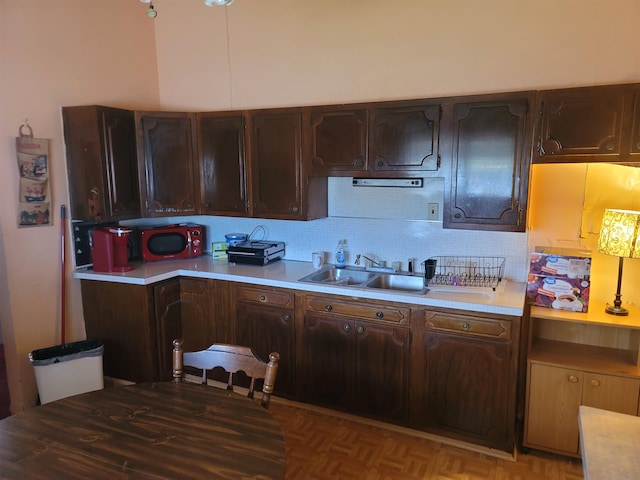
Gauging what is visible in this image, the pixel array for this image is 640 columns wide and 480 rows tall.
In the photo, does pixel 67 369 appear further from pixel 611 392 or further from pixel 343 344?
pixel 611 392

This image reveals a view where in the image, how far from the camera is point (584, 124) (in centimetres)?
233

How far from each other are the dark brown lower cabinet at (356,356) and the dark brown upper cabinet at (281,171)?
26.0 inches

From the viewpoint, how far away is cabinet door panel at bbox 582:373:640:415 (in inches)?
91.4

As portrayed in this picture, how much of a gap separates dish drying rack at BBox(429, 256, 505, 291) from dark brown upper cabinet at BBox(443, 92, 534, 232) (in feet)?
1.11

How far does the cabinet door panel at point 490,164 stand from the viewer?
2465 mm

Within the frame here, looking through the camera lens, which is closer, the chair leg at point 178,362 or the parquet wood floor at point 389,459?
the chair leg at point 178,362

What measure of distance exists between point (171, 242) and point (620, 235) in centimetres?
294

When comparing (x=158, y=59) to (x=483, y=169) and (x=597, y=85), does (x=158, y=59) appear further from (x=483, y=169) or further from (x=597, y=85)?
(x=597, y=85)

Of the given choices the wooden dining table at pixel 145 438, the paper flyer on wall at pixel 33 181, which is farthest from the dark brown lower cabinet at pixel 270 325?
the paper flyer on wall at pixel 33 181

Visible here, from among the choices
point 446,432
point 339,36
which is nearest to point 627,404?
point 446,432

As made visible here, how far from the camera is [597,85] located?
2375 millimetres

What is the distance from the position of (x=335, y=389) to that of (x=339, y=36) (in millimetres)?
2299

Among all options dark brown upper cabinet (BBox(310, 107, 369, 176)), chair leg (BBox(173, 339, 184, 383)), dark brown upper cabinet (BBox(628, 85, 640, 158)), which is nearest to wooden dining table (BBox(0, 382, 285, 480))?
chair leg (BBox(173, 339, 184, 383))

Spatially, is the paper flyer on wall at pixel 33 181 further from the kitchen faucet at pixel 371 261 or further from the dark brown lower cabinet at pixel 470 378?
the dark brown lower cabinet at pixel 470 378
